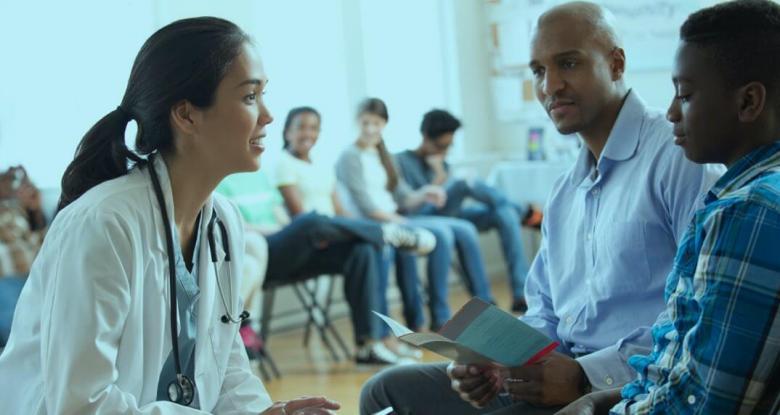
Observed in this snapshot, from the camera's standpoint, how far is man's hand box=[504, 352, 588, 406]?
206cm

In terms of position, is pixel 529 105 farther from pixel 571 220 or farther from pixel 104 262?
pixel 104 262

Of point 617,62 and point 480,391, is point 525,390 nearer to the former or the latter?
point 480,391

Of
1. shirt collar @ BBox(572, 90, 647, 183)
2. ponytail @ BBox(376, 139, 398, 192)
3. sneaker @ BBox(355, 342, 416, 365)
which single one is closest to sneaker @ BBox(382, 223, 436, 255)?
ponytail @ BBox(376, 139, 398, 192)

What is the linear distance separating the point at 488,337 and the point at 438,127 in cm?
423

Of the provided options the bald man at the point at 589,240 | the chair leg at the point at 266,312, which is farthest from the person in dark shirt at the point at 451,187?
the bald man at the point at 589,240

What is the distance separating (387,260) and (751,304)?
12.3 ft

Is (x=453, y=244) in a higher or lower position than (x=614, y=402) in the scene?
lower

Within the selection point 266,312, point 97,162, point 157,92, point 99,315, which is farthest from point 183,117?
point 266,312

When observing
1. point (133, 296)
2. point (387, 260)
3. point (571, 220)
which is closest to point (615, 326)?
point (571, 220)

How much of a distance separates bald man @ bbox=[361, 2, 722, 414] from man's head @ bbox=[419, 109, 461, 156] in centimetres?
367

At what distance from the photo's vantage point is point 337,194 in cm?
554

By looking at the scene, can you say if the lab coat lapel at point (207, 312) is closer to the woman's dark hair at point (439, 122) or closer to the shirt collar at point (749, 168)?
the shirt collar at point (749, 168)

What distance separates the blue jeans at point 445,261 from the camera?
5648mm

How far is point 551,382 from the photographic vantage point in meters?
2.06
